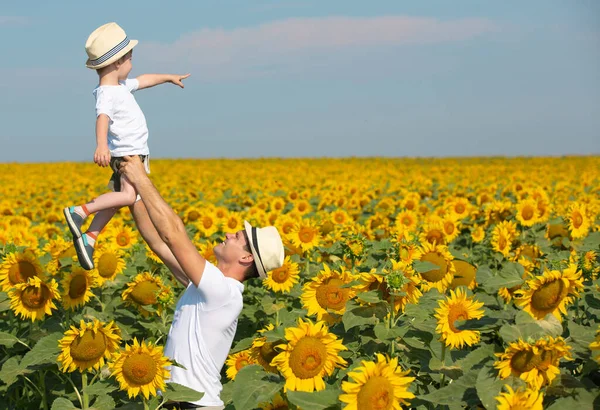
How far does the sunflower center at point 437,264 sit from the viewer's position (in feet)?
16.9

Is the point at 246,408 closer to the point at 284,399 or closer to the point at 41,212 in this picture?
the point at 284,399

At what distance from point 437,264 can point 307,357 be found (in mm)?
2231

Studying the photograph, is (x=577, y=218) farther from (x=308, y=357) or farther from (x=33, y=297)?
(x=33, y=297)

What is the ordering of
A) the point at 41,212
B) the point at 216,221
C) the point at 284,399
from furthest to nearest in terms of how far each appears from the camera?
the point at 41,212
the point at 216,221
the point at 284,399

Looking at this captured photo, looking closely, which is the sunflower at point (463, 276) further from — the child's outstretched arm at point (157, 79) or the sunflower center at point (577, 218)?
the child's outstretched arm at point (157, 79)

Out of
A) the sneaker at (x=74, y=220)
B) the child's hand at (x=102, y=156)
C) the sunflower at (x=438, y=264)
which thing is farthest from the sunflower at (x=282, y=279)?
the child's hand at (x=102, y=156)

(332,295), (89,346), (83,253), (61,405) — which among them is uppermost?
(83,253)

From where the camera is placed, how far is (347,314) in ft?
12.5

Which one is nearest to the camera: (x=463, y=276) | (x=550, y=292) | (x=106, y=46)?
(x=550, y=292)

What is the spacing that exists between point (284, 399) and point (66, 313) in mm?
2679

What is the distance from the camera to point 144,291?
5266 mm

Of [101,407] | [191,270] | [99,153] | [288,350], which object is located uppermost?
[99,153]

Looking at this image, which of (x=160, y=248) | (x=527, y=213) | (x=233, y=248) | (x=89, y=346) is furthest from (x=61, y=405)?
(x=527, y=213)

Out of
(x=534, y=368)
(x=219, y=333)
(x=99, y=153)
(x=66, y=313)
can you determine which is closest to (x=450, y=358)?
(x=534, y=368)
